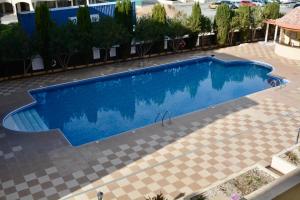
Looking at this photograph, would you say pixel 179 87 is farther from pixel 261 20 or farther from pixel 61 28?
pixel 261 20

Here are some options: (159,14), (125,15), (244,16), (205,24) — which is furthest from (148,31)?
(244,16)

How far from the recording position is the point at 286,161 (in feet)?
38.5

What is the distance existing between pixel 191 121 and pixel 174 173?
4605mm

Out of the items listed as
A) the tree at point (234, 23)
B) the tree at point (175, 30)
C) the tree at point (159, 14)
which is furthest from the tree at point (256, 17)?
the tree at point (159, 14)

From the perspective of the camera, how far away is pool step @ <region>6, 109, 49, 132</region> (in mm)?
17266

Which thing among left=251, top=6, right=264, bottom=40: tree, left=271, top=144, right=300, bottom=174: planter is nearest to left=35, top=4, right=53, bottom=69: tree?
left=271, top=144, right=300, bottom=174: planter

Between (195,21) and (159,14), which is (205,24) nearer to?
(195,21)

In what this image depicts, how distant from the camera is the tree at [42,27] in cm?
2223

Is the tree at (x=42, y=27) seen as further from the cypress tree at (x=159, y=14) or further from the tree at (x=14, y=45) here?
the cypress tree at (x=159, y=14)

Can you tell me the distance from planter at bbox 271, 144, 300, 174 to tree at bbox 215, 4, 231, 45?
1842cm

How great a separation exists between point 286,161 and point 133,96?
11.8 m

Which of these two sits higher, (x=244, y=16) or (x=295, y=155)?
(x=244, y=16)

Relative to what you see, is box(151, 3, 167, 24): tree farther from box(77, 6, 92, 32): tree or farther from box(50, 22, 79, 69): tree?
box(50, 22, 79, 69): tree

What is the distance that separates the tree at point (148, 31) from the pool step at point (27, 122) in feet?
32.8
